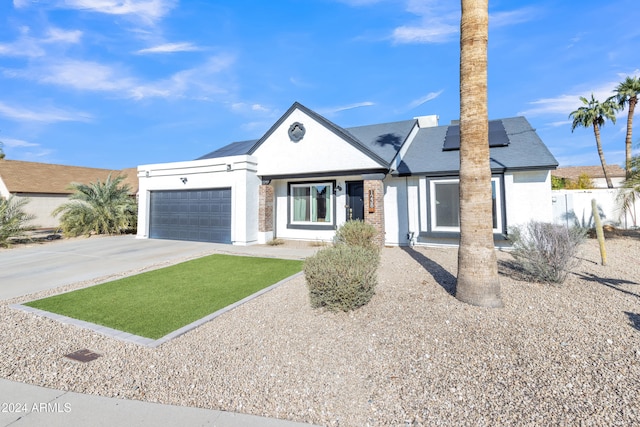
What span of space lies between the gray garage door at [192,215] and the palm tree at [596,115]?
95.7 feet

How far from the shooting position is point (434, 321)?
419 centimetres

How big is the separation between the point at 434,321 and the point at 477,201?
7.28 feet

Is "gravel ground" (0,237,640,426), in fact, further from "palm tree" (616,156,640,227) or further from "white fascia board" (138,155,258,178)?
"white fascia board" (138,155,258,178)

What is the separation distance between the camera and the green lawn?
193 inches

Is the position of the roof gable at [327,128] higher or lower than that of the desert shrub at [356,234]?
higher

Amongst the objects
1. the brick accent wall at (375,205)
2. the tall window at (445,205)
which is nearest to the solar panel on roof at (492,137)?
the tall window at (445,205)

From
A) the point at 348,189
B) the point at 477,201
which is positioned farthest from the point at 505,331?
the point at 348,189

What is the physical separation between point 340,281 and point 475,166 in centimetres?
308

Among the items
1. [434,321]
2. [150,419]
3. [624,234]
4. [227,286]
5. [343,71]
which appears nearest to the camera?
[150,419]

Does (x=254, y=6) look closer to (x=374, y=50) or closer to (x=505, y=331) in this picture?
(x=374, y=50)

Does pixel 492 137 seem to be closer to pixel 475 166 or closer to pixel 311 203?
pixel 311 203

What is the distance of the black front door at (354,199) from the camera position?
12.9m

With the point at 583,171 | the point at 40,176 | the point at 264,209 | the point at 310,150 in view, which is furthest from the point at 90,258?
the point at 583,171

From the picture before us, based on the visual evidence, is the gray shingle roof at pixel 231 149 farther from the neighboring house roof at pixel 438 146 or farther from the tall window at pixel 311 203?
the tall window at pixel 311 203
